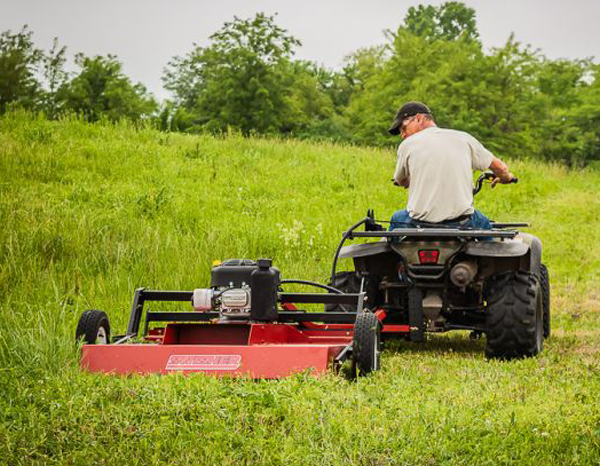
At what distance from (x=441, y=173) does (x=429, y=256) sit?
712 mm

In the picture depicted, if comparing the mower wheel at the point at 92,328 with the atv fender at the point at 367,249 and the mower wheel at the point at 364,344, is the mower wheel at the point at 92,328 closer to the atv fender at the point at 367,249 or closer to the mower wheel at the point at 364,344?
the mower wheel at the point at 364,344

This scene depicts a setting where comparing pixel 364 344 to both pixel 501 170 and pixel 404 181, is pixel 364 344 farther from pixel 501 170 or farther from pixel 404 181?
pixel 501 170

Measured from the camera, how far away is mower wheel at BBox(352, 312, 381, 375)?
6.14 meters

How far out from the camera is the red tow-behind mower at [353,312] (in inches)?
236

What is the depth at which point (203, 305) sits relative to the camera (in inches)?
265

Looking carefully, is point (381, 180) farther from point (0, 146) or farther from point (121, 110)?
point (121, 110)

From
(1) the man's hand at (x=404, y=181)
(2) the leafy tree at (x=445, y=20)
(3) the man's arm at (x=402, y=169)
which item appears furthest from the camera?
(2) the leafy tree at (x=445, y=20)

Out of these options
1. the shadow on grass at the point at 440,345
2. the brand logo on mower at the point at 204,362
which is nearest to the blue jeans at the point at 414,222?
the shadow on grass at the point at 440,345

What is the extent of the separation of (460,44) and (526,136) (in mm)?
9078

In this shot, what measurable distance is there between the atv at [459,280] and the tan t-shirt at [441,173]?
0.15m

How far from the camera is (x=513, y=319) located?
7.18 meters

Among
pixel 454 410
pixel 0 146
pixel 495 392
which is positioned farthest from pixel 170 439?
pixel 0 146

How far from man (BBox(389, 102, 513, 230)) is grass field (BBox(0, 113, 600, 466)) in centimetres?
113

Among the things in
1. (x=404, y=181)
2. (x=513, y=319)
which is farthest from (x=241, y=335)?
(x=404, y=181)
